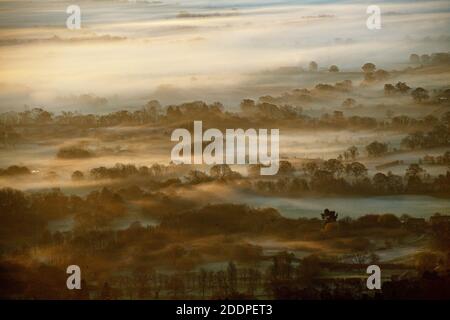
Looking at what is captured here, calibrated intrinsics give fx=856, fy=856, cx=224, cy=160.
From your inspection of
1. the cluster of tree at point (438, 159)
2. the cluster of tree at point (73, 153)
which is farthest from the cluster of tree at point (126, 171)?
the cluster of tree at point (438, 159)

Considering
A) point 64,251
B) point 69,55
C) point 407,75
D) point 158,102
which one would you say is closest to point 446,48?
point 407,75

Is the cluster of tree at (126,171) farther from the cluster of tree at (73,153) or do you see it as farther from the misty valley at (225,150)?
the cluster of tree at (73,153)

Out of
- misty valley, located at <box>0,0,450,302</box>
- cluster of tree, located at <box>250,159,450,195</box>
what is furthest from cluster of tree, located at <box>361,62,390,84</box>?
cluster of tree, located at <box>250,159,450,195</box>

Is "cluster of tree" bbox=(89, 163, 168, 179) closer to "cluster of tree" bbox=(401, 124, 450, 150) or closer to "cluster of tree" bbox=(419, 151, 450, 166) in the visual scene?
"cluster of tree" bbox=(401, 124, 450, 150)

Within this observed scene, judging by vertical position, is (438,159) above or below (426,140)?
below

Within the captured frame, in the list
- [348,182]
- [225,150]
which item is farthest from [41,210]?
[348,182]

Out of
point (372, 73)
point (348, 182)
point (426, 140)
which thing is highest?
point (372, 73)

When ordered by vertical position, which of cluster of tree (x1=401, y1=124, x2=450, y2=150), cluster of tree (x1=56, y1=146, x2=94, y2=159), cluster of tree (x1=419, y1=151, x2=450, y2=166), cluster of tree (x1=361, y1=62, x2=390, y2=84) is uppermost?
cluster of tree (x1=361, y1=62, x2=390, y2=84)

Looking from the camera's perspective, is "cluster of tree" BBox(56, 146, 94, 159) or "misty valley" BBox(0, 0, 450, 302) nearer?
"misty valley" BBox(0, 0, 450, 302)

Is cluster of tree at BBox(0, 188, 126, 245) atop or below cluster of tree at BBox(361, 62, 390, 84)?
below

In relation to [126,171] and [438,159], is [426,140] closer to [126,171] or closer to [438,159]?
[438,159]
